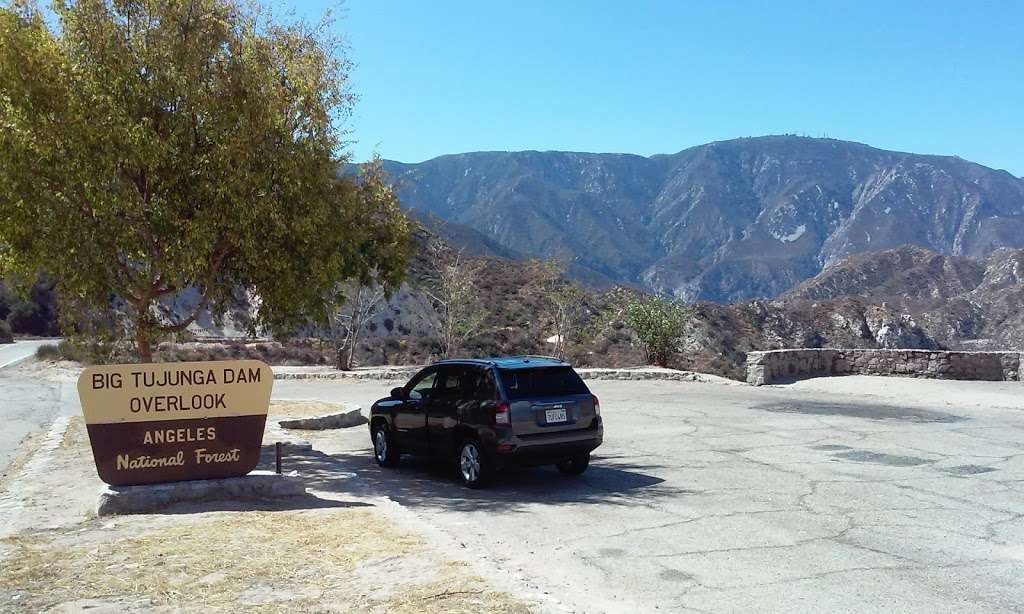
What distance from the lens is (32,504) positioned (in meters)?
9.84

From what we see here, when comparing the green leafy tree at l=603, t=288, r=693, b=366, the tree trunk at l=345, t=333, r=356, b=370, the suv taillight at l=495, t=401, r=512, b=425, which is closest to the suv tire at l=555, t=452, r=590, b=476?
the suv taillight at l=495, t=401, r=512, b=425

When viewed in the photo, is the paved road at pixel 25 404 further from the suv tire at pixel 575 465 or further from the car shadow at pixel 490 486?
the suv tire at pixel 575 465

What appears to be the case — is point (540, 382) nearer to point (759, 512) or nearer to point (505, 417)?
point (505, 417)

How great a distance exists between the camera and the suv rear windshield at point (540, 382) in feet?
35.9

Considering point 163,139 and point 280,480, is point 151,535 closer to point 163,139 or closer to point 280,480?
point 280,480

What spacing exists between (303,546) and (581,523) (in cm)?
285

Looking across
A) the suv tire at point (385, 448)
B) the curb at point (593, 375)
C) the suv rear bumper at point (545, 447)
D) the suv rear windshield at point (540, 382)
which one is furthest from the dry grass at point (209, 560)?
the curb at point (593, 375)

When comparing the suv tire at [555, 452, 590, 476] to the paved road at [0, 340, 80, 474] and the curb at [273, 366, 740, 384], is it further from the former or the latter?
the curb at [273, 366, 740, 384]

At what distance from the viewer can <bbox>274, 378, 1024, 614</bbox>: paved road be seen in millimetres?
6672

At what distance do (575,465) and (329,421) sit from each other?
7757 mm

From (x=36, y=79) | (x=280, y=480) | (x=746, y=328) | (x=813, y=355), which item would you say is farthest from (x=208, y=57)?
(x=746, y=328)

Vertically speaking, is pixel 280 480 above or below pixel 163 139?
below

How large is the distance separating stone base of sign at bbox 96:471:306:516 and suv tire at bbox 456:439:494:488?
6.61 ft

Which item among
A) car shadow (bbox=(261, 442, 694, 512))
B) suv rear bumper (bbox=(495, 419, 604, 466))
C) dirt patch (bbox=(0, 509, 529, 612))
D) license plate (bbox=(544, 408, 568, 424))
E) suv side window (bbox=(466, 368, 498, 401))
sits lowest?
car shadow (bbox=(261, 442, 694, 512))
